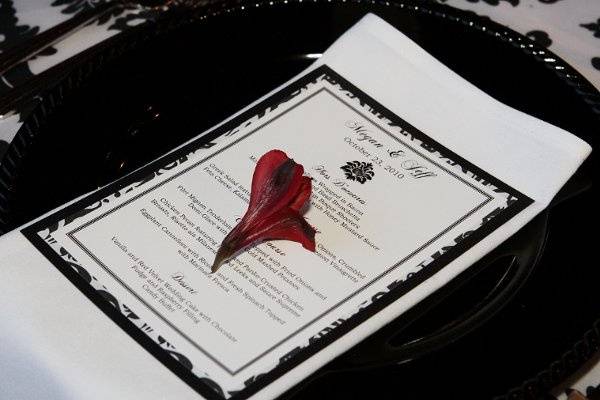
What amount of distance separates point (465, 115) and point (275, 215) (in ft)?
0.38

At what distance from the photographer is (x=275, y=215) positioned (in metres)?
0.39

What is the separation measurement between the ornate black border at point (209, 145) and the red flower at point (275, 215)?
41 mm

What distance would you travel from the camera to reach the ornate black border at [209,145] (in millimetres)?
353

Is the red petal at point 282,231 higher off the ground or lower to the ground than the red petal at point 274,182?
lower

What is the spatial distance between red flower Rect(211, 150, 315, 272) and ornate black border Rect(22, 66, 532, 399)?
41mm

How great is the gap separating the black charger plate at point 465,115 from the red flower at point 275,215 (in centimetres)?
6

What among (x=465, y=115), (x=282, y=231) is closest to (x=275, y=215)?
(x=282, y=231)

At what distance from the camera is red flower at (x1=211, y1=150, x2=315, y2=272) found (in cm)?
39

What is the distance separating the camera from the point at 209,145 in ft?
1.43

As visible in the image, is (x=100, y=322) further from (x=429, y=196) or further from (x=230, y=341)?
(x=429, y=196)

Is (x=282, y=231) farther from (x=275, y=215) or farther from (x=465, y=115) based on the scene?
(x=465, y=115)

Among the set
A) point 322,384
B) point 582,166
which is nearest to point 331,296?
point 322,384

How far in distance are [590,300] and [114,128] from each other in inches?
9.4

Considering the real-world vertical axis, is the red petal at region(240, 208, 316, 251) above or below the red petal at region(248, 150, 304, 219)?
below
